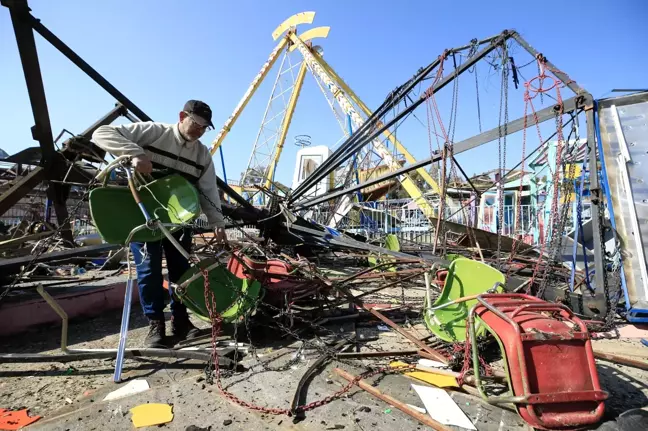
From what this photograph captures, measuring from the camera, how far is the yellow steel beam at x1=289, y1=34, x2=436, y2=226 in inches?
526

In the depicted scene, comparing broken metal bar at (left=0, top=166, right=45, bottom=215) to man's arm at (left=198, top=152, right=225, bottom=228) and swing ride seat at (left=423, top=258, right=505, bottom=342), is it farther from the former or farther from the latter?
swing ride seat at (left=423, top=258, right=505, bottom=342)

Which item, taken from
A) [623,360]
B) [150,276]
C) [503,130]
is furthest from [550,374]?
[503,130]

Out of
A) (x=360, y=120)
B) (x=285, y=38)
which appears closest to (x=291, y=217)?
(x=360, y=120)

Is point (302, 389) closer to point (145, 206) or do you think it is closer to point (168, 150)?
point (145, 206)

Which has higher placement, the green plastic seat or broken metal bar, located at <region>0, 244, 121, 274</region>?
broken metal bar, located at <region>0, 244, 121, 274</region>

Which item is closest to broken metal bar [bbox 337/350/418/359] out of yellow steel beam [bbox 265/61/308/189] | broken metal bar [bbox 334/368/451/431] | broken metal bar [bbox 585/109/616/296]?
broken metal bar [bbox 334/368/451/431]

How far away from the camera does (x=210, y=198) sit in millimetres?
3420

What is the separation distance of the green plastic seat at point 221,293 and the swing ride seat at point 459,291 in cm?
164

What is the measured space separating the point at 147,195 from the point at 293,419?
7.29 feet

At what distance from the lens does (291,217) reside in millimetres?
6410

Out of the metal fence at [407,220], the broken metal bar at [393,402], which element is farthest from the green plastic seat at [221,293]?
the metal fence at [407,220]

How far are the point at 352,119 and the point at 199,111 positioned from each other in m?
14.6

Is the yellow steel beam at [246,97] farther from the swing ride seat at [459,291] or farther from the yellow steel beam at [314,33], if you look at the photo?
the swing ride seat at [459,291]

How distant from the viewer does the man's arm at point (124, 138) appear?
2600mm
